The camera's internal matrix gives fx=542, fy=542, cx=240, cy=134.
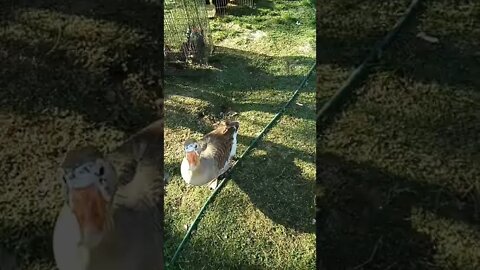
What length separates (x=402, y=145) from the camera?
121 centimetres

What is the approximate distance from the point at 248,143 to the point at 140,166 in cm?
113

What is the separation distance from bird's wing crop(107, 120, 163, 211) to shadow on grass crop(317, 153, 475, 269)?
0.37 meters

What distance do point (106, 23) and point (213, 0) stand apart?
155 centimetres

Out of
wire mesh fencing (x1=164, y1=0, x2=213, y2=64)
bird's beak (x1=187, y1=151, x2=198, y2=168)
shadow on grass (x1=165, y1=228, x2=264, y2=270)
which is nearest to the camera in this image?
shadow on grass (x1=165, y1=228, x2=264, y2=270)

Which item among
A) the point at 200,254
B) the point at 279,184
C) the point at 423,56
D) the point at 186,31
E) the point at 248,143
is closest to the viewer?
the point at 423,56

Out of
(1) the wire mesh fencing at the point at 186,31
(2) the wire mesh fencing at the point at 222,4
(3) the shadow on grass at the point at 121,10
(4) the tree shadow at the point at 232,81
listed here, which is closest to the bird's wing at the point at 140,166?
(3) the shadow on grass at the point at 121,10

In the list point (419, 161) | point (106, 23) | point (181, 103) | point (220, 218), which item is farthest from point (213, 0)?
point (419, 161)

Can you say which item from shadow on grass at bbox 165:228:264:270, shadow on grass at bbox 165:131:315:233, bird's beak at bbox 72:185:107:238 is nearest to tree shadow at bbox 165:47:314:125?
shadow on grass at bbox 165:131:315:233

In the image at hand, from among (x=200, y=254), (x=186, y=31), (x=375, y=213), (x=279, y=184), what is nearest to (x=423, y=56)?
(x=375, y=213)

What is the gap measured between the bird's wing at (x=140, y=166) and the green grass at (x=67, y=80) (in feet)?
0.08

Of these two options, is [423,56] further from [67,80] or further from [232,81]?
[232,81]

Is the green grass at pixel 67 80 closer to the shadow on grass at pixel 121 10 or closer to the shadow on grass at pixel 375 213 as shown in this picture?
the shadow on grass at pixel 121 10

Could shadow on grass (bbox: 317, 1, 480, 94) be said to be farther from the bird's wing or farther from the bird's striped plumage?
the bird's striped plumage

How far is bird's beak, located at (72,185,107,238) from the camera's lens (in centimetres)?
122
